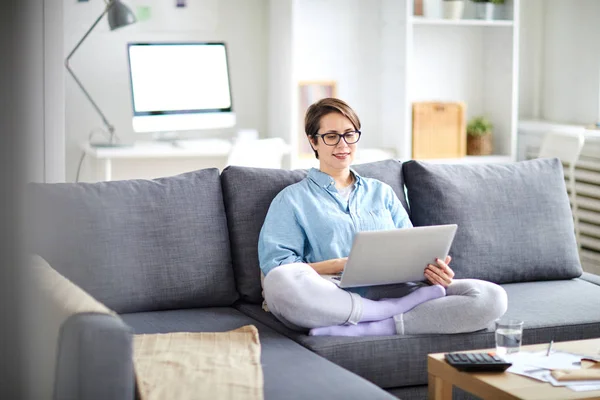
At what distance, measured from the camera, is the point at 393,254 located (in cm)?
210

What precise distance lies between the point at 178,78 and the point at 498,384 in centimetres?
→ 282

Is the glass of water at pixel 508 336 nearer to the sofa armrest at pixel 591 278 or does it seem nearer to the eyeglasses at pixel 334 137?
the eyeglasses at pixel 334 137

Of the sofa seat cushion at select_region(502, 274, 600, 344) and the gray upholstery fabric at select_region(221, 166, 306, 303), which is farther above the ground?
the gray upholstery fabric at select_region(221, 166, 306, 303)

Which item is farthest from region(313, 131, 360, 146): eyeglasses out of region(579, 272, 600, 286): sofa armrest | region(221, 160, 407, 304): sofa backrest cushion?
region(579, 272, 600, 286): sofa armrest

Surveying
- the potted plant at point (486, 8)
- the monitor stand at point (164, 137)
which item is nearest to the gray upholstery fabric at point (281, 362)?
the monitor stand at point (164, 137)

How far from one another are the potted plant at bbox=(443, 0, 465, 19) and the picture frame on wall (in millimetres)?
721

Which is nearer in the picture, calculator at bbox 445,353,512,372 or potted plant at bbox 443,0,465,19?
calculator at bbox 445,353,512,372

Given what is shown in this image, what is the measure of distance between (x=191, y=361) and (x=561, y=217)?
5.11 feet

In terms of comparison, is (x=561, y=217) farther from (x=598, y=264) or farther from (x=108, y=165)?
(x=108, y=165)

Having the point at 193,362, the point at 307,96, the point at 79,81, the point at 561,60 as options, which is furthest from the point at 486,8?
the point at 193,362

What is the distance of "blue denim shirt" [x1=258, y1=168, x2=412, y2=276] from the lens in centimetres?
226

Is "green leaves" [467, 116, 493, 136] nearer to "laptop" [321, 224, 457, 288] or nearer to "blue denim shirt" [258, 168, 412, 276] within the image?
"blue denim shirt" [258, 168, 412, 276]

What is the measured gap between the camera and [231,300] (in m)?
2.43

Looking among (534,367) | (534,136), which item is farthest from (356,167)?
(534,136)
